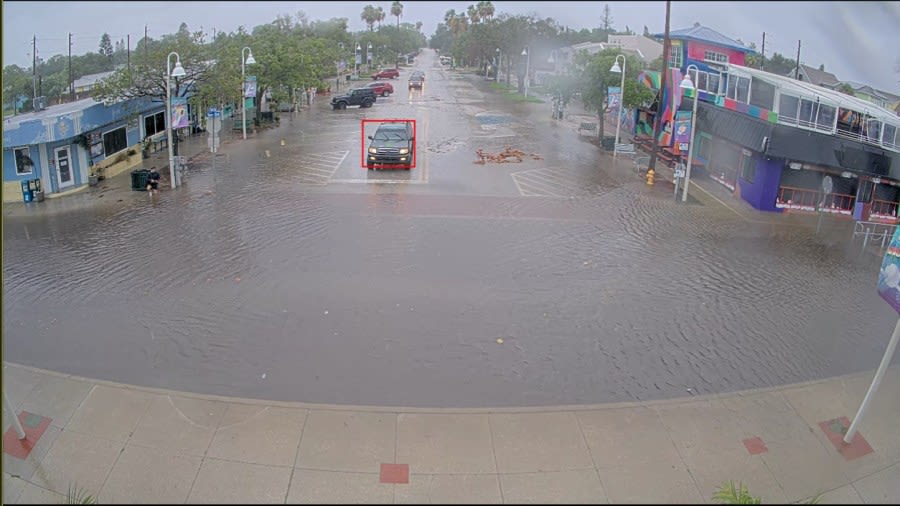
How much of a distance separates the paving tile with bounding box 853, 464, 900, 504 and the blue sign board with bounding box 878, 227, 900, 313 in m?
1.86

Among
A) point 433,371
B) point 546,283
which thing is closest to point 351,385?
point 433,371

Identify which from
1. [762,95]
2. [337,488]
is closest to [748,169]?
[762,95]

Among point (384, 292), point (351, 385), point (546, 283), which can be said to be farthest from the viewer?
point (546, 283)

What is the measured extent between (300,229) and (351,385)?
8508 millimetres

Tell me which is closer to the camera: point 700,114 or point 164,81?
point 164,81

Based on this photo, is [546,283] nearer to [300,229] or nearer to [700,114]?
[300,229]

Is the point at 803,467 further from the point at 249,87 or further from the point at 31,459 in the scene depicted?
the point at 249,87

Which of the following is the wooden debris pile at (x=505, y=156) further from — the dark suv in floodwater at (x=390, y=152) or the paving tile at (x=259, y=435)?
the paving tile at (x=259, y=435)

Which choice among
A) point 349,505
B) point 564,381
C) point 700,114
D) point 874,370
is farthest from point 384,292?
point 700,114

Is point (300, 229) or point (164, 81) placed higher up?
point (164, 81)

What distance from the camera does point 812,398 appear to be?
9.37m

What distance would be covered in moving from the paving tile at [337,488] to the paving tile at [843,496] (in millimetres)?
4377

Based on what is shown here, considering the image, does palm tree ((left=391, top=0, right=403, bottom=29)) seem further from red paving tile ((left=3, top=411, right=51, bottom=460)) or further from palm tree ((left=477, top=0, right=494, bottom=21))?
red paving tile ((left=3, top=411, right=51, bottom=460))

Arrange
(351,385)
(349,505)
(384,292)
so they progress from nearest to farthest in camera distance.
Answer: (349,505) < (351,385) < (384,292)
